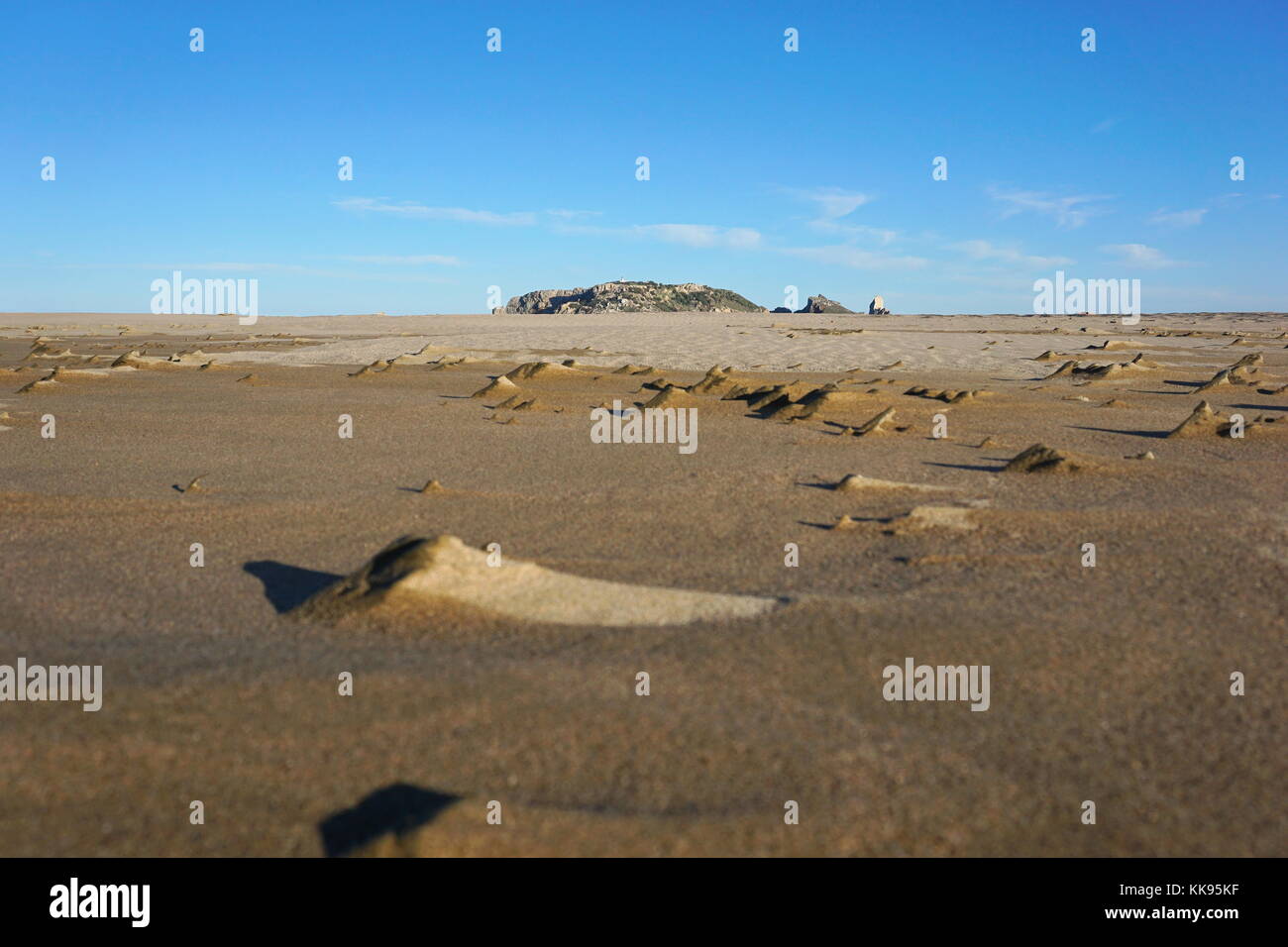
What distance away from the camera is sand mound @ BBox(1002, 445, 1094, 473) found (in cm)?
705

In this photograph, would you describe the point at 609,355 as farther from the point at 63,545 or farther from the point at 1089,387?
the point at 63,545

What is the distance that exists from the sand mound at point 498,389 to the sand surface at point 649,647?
166 inches

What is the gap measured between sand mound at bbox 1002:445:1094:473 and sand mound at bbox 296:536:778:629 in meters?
3.70

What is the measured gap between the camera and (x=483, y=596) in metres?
4.16

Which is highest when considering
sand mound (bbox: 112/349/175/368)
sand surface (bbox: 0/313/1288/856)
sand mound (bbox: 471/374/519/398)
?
sand mound (bbox: 112/349/175/368)

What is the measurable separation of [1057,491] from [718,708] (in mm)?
4155

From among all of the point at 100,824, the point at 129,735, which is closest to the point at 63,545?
the point at 129,735

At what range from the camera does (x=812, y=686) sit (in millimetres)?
3336

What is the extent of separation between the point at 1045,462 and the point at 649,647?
4.53 m

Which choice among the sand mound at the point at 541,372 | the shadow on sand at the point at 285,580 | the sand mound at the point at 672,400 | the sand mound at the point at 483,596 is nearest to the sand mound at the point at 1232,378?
the sand mound at the point at 672,400

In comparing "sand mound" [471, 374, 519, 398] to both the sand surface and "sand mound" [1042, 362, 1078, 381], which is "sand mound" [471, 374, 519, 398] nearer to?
the sand surface

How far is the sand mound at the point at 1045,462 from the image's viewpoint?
705 centimetres

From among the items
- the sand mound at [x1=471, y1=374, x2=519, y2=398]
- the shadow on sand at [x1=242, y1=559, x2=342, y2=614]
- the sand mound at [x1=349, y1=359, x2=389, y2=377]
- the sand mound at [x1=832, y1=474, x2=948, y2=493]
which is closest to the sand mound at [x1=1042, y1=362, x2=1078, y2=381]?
the sand mound at [x1=471, y1=374, x2=519, y2=398]

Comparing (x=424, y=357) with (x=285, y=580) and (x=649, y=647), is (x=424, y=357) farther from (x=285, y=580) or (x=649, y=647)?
(x=649, y=647)
